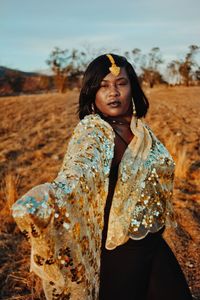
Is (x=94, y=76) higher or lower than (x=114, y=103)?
higher

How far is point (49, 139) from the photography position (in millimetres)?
8906

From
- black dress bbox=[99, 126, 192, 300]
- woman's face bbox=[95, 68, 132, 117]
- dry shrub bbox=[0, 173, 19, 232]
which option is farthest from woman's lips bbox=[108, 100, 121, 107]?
dry shrub bbox=[0, 173, 19, 232]

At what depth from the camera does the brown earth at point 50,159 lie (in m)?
3.53

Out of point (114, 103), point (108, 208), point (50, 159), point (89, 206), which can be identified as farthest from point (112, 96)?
point (50, 159)

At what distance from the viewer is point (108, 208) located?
6.15ft

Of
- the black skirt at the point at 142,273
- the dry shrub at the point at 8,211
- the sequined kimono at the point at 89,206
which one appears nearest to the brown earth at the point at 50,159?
the dry shrub at the point at 8,211

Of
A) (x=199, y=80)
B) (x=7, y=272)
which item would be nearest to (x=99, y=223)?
(x=7, y=272)

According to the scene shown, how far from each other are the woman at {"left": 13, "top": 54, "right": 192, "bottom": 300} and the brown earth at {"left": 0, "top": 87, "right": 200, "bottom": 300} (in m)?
1.35

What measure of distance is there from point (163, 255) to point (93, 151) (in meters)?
0.81

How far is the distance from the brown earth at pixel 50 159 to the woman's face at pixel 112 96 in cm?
176

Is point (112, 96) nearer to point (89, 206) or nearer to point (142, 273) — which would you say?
point (89, 206)

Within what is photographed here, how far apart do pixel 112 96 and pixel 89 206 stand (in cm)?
70

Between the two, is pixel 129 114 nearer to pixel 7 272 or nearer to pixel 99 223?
pixel 99 223

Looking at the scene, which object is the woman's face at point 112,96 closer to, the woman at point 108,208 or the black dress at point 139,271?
the woman at point 108,208
